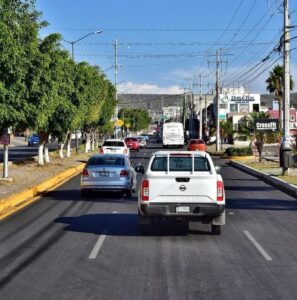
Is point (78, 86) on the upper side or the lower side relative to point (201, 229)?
upper

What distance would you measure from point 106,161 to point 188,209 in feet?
31.5

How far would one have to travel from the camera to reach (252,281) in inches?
342

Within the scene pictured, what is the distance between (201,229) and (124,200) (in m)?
6.82

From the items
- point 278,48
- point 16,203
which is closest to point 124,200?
point 16,203

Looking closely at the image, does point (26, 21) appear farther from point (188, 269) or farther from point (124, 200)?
point (188, 269)

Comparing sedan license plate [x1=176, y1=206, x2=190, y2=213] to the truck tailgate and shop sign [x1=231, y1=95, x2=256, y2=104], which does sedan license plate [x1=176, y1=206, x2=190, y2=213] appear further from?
shop sign [x1=231, y1=95, x2=256, y2=104]

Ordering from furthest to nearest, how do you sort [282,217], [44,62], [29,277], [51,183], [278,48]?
[278,48] → [51,183] → [44,62] → [282,217] → [29,277]

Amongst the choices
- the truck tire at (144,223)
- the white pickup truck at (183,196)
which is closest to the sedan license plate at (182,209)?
the white pickup truck at (183,196)

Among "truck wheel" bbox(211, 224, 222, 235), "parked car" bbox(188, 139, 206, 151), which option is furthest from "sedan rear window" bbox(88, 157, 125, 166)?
"parked car" bbox(188, 139, 206, 151)

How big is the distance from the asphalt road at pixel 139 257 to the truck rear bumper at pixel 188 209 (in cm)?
48

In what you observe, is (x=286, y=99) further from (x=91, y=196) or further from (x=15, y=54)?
(x=15, y=54)

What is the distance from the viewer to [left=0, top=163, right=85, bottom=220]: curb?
17305 mm

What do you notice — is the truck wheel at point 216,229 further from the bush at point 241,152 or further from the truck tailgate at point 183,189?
the bush at point 241,152

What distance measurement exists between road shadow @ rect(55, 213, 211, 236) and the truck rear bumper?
77cm
